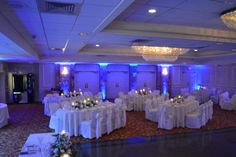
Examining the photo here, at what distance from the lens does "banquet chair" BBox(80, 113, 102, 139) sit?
264 inches

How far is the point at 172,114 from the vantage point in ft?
26.8

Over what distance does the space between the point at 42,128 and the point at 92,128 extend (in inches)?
90.5

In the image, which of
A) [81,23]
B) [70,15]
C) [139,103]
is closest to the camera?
[70,15]

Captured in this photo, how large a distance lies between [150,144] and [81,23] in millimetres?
3984

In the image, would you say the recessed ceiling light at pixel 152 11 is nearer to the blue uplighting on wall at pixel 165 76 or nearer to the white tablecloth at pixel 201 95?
the white tablecloth at pixel 201 95

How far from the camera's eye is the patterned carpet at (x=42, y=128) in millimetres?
6180

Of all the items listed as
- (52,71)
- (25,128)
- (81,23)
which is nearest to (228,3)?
(81,23)

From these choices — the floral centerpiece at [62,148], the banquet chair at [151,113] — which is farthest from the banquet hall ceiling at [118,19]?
the banquet chair at [151,113]

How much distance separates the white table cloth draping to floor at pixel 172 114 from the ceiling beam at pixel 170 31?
2.77 metres

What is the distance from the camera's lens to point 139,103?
12047 millimetres

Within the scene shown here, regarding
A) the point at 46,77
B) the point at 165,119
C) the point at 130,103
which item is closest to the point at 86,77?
the point at 46,77

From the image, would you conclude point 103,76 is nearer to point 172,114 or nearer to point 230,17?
point 172,114

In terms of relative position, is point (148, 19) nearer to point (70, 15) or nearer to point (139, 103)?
point (70, 15)

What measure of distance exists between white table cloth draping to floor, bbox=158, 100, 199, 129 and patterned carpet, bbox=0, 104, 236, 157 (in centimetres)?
29
